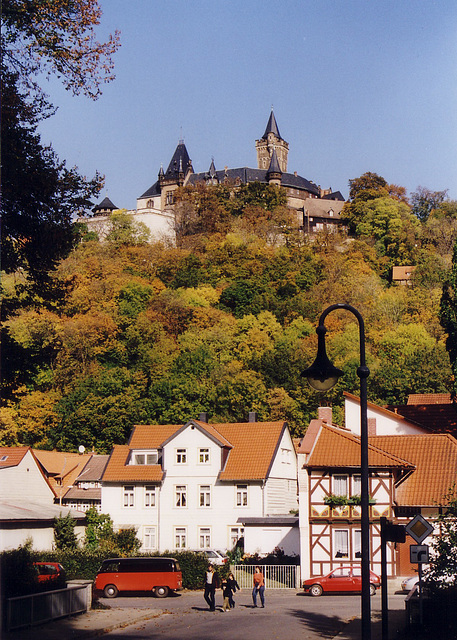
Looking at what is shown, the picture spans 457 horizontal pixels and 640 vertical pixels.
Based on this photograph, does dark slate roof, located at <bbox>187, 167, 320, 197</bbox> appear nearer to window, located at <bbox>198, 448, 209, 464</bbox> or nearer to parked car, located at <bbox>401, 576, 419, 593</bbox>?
window, located at <bbox>198, 448, 209, 464</bbox>

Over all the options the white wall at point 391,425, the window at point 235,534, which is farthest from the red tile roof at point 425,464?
the window at point 235,534

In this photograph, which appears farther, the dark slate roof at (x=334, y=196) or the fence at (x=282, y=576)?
the dark slate roof at (x=334, y=196)

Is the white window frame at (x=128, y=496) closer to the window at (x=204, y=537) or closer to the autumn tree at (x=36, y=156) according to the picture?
the window at (x=204, y=537)

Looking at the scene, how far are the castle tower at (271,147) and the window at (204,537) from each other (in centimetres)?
14076

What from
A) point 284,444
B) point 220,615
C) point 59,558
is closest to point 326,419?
point 284,444

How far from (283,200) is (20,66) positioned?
434 ft

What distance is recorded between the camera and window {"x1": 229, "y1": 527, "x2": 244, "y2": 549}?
165ft

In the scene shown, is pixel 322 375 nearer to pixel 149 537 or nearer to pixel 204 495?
pixel 204 495

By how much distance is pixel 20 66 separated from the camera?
18688 mm

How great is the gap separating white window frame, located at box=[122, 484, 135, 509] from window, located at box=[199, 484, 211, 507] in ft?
12.8

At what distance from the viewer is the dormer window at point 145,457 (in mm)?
53656

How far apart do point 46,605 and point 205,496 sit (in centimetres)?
2937

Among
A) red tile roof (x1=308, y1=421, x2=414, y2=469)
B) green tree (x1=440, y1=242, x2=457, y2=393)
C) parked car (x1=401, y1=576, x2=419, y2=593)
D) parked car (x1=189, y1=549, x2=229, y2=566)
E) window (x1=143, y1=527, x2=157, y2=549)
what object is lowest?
parked car (x1=401, y1=576, x2=419, y2=593)

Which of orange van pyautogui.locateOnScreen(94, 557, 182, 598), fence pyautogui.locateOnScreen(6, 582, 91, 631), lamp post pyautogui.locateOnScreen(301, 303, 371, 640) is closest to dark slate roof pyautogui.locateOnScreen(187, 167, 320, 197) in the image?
orange van pyautogui.locateOnScreen(94, 557, 182, 598)
